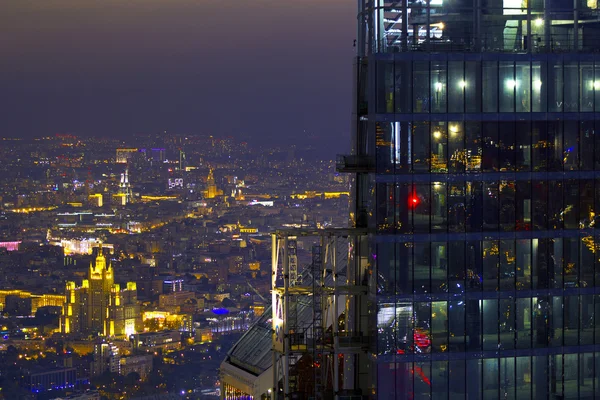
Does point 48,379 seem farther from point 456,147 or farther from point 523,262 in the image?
point 456,147

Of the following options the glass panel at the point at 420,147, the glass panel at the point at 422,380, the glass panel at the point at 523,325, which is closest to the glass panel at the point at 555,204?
the glass panel at the point at 523,325

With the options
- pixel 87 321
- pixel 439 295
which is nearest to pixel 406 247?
pixel 439 295

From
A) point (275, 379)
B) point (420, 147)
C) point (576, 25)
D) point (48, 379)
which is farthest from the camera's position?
point (48, 379)

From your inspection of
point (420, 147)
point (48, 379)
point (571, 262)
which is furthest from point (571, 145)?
point (48, 379)

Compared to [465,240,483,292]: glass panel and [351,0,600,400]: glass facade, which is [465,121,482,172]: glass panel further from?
[465,240,483,292]: glass panel

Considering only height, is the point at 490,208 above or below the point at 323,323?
above
